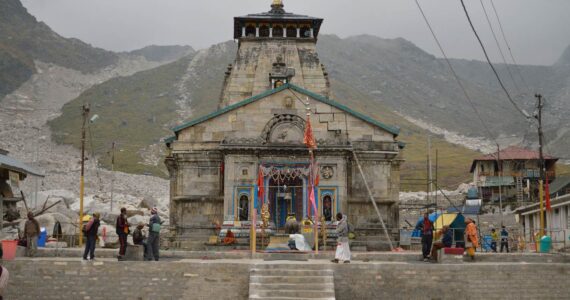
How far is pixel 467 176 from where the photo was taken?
124688 mm

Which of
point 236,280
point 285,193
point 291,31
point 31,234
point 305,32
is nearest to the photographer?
point 236,280

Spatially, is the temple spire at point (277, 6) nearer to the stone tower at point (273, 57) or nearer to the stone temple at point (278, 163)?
the stone tower at point (273, 57)

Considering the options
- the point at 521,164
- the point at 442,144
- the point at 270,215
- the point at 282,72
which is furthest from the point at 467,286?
the point at 442,144

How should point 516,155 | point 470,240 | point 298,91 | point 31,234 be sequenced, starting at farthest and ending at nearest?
point 516,155 → point 298,91 → point 470,240 → point 31,234

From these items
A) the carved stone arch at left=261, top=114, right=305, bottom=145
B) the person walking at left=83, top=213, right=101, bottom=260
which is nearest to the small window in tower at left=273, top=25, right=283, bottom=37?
the carved stone arch at left=261, top=114, right=305, bottom=145

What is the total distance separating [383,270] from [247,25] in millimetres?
32274

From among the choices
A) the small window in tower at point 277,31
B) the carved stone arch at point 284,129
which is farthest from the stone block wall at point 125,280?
the small window in tower at point 277,31

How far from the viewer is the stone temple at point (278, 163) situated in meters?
42.8

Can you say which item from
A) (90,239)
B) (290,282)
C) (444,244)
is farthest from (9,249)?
(444,244)

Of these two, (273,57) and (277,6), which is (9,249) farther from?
(277,6)

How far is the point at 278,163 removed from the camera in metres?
43.0

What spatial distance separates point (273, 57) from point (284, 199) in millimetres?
A: 13871

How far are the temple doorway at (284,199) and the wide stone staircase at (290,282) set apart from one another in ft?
52.7

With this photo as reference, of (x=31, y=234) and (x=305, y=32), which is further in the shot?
(x=305, y=32)
